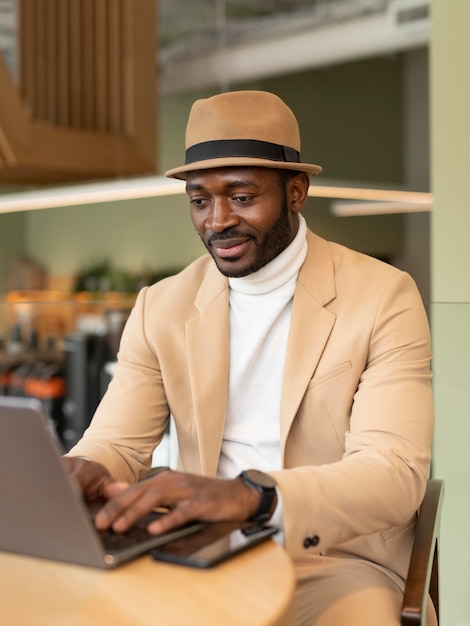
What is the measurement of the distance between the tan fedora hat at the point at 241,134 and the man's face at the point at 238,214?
1.1 inches

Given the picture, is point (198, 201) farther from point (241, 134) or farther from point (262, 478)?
point (262, 478)

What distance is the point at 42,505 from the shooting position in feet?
3.91

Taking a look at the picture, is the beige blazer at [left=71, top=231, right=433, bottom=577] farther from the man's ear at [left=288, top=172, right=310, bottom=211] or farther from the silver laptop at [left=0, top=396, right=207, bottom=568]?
the silver laptop at [left=0, top=396, right=207, bottom=568]

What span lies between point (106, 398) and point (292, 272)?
0.47 meters

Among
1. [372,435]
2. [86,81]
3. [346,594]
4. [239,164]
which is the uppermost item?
[86,81]

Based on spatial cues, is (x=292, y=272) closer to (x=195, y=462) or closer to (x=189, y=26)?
(x=195, y=462)

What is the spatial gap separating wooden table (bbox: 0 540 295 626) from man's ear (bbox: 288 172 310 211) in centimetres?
87

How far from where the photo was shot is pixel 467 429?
2.47 meters

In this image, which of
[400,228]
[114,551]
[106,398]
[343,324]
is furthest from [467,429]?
[400,228]

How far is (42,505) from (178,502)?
21 cm

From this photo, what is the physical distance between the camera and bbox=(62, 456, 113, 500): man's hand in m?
1.54

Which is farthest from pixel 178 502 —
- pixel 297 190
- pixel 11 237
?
pixel 11 237

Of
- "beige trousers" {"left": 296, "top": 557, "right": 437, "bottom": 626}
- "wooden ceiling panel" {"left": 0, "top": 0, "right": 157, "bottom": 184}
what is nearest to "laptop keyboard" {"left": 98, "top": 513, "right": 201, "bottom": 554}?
"beige trousers" {"left": 296, "top": 557, "right": 437, "bottom": 626}

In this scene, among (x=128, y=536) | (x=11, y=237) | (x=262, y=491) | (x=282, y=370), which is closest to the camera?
(x=128, y=536)
